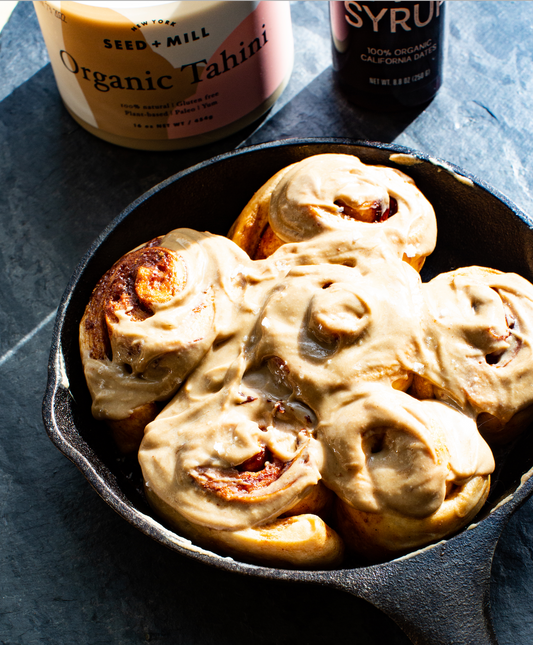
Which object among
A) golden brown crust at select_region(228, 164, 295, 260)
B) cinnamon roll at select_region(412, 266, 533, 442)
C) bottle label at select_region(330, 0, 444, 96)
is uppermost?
bottle label at select_region(330, 0, 444, 96)

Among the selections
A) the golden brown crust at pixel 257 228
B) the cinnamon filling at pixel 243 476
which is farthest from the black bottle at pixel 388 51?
the cinnamon filling at pixel 243 476

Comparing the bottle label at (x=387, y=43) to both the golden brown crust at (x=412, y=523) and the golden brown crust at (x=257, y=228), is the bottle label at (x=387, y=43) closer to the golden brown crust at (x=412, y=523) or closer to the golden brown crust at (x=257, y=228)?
the golden brown crust at (x=257, y=228)

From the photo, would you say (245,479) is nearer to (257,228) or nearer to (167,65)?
(257,228)

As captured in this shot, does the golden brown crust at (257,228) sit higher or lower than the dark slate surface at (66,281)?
higher

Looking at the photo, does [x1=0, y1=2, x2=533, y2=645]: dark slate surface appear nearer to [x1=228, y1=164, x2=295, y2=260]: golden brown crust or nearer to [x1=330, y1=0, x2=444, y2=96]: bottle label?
[x1=330, y1=0, x2=444, y2=96]: bottle label

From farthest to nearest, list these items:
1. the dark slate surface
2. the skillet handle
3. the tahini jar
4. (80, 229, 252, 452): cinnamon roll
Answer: the tahini jar → the dark slate surface → (80, 229, 252, 452): cinnamon roll → the skillet handle

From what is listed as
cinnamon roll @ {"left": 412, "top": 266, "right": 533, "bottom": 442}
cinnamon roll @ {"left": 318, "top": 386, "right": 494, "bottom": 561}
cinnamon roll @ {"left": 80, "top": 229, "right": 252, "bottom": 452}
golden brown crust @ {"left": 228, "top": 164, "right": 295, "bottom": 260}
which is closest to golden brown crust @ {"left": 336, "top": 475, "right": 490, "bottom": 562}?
cinnamon roll @ {"left": 318, "top": 386, "right": 494, "bottom": 561}

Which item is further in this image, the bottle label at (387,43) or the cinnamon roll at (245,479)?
the bottle label at (387,43)
